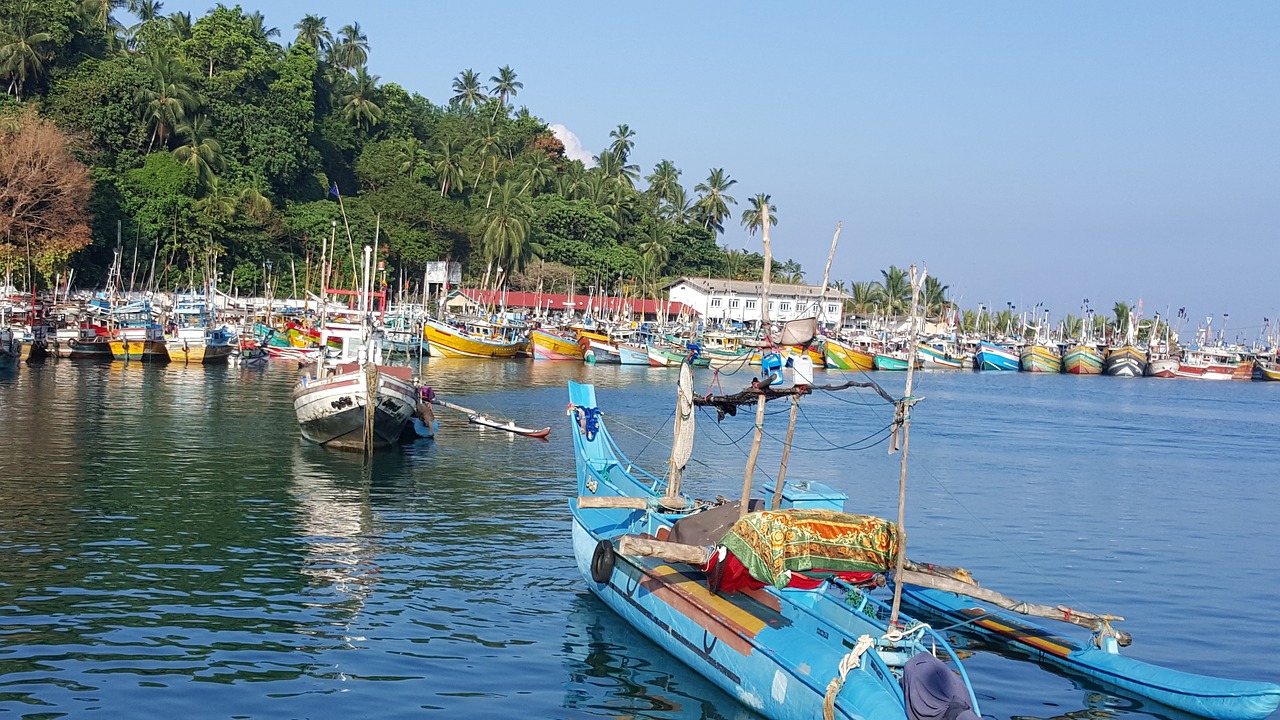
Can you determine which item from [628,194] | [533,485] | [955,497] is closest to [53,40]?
[628,194]

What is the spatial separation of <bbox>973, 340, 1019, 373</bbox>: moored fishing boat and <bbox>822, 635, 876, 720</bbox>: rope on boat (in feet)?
371

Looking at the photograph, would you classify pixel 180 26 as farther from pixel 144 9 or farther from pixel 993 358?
pixel 993 358

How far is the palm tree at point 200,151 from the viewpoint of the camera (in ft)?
277

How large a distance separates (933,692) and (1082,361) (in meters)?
121

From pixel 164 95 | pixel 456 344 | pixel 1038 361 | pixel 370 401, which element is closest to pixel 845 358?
pixel 1038 361

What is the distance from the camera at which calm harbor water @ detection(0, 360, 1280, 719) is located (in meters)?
14.6

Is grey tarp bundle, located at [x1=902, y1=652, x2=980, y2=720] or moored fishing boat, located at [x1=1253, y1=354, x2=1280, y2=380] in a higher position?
moored fishing boat, located at [x1=1253, y1=354, x2=1280, y2=380]

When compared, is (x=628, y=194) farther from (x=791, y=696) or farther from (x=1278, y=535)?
(x=791, y=696)

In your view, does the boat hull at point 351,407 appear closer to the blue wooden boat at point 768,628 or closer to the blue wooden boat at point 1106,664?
the blue wooden boat at point 768,628

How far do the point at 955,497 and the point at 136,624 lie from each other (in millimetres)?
23442

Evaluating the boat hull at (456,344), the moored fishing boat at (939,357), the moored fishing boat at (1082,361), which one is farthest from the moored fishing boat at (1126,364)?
the boat hull at (456,344)

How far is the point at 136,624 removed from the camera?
52.9 feet

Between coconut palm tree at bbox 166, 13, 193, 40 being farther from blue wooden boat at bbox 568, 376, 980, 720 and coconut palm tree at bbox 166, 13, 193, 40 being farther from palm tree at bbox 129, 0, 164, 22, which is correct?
blue wooden boat at bbox 568, 376, 980, 720

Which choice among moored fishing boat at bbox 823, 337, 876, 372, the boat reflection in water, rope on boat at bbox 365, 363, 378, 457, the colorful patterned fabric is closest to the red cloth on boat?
the colorful patterned fabric
